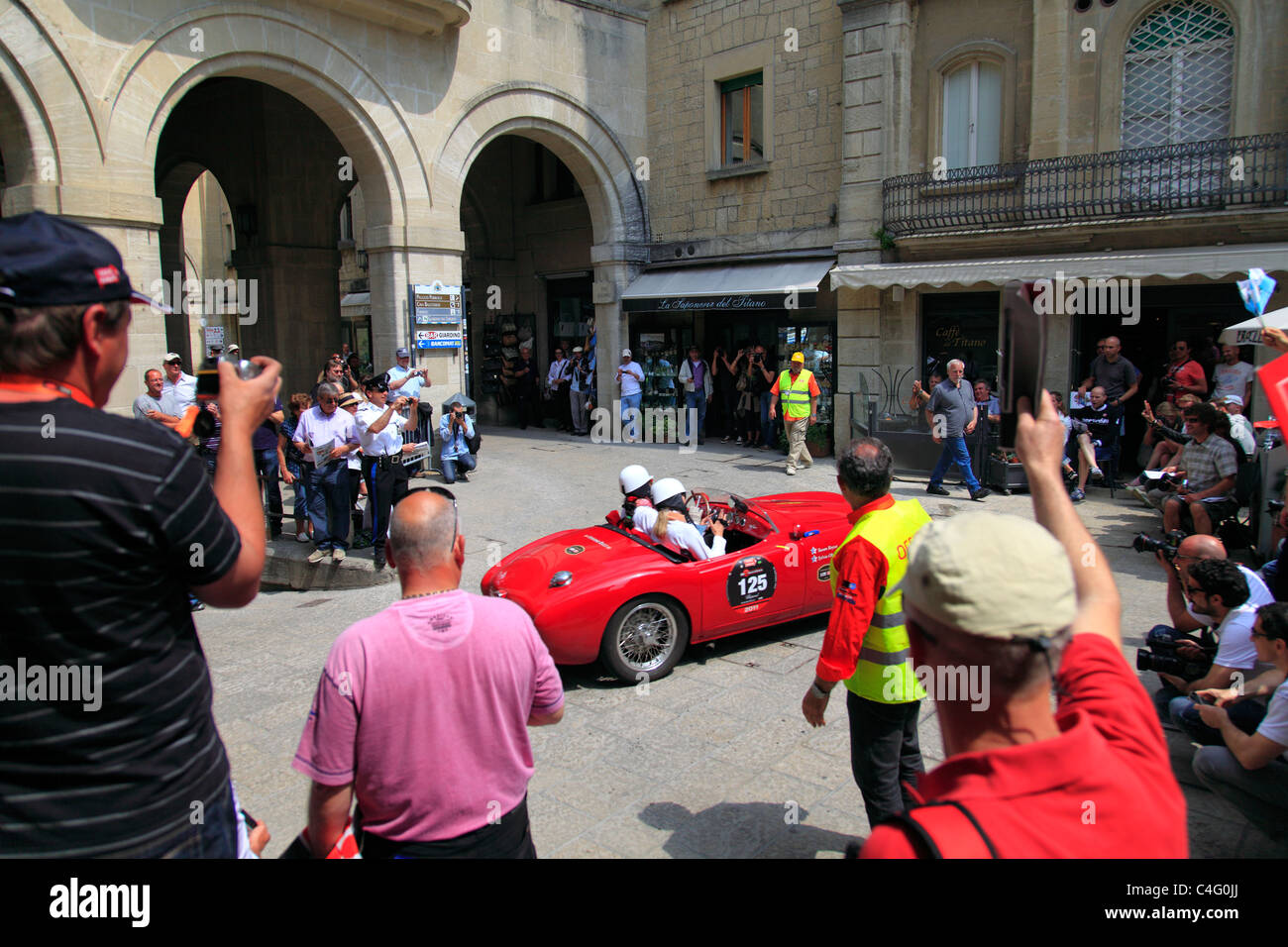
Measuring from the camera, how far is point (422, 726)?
222cm

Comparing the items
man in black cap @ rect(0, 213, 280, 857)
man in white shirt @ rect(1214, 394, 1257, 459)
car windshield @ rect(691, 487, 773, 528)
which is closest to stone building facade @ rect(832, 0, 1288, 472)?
man in white shirt @ rect(1214, 394, 1257, 459)

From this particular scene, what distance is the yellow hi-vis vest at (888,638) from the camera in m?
3.49

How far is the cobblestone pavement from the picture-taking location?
13.8ft

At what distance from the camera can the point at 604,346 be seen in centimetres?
1827

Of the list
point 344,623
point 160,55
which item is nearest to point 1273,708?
point 344,623

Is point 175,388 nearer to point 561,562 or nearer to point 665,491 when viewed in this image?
point 561,562

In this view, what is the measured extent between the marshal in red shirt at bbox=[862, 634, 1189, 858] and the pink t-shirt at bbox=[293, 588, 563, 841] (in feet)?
3.89

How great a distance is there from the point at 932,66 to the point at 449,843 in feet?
51.4

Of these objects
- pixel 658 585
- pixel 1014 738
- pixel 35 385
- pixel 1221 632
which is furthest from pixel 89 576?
pixel 1221 632

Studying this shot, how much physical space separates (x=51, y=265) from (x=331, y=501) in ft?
25.7

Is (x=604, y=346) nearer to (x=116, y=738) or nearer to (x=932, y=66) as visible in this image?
(x=932, y=66)

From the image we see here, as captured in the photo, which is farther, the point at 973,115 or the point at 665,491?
the point at 973,115

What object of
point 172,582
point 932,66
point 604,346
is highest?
point 932,66

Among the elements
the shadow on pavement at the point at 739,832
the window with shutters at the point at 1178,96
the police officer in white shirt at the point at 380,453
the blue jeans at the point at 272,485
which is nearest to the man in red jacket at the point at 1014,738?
the shadow on pavement at the point at 739,832
